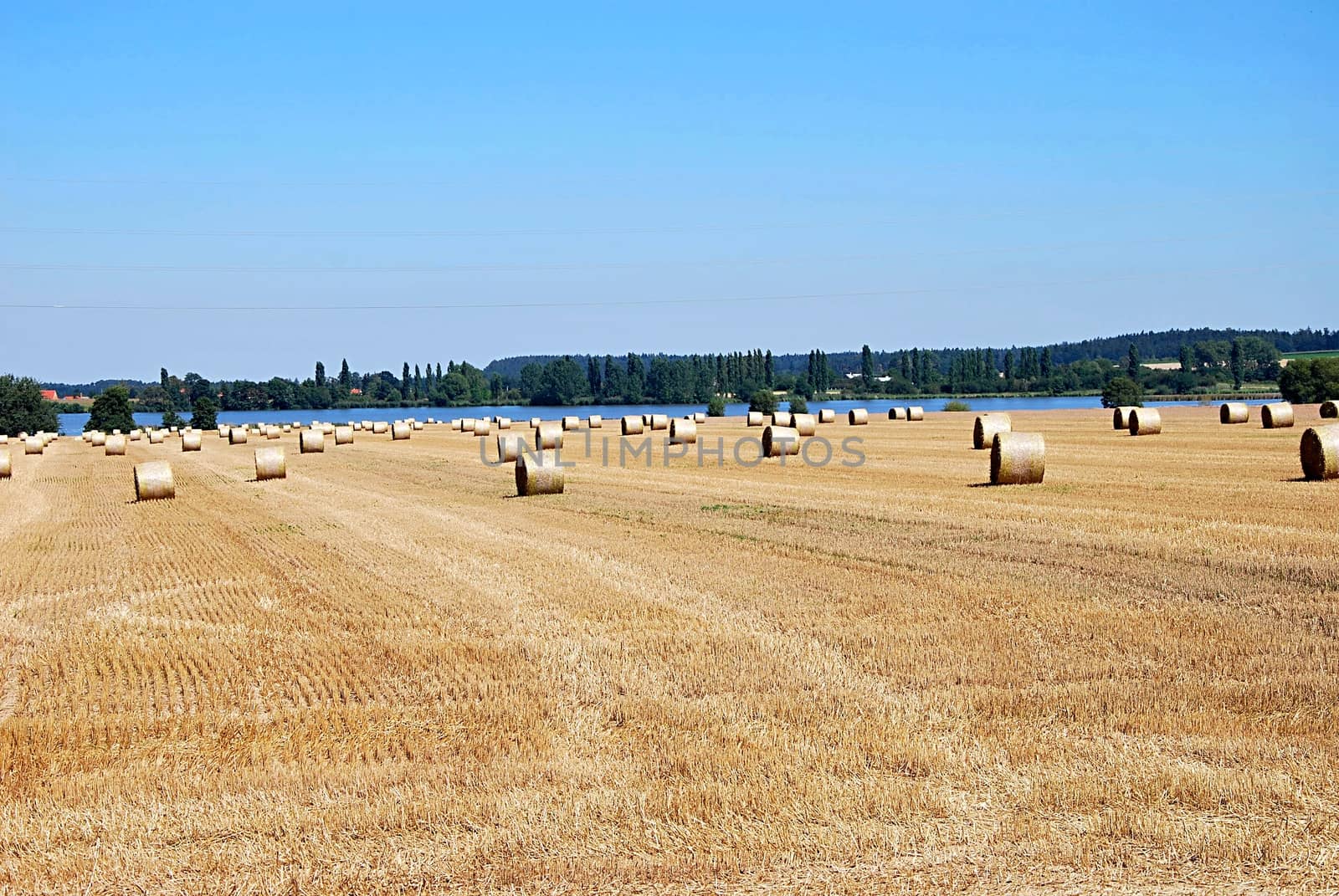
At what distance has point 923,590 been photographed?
12.1 m

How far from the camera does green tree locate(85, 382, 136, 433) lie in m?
116

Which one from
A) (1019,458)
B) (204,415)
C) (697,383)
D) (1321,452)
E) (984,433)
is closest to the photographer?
(1321,452)

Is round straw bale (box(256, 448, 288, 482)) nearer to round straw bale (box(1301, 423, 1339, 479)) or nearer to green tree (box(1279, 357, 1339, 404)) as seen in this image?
round straw bale (box(1301, 423, 1339, 479))

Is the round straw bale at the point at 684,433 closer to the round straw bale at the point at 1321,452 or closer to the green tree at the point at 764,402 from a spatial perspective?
the round straw bale at the point at 1321,452

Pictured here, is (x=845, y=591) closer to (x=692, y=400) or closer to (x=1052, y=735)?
(x=1052, y=735)

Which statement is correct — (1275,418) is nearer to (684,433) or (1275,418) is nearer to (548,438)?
(684,433)

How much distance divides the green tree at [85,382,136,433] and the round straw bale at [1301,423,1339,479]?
109 metres

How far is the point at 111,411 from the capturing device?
118500 mm

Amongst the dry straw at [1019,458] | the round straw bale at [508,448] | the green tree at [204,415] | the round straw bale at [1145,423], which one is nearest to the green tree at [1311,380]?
the round straw bale at [1145,423]

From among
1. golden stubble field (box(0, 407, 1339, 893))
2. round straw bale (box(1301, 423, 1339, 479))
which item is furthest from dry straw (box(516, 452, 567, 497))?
round straw bale (box(1301, 423, 1339, 479))

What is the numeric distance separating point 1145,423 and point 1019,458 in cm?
1853

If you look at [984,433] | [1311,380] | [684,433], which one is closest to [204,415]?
[684,433]

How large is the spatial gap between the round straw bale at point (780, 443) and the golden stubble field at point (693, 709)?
16.9m

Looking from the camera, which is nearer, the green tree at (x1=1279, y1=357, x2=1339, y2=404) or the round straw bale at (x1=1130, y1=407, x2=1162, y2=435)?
the round straw bale at (x1=1130, y1=407, x2=1162, y2=435)
